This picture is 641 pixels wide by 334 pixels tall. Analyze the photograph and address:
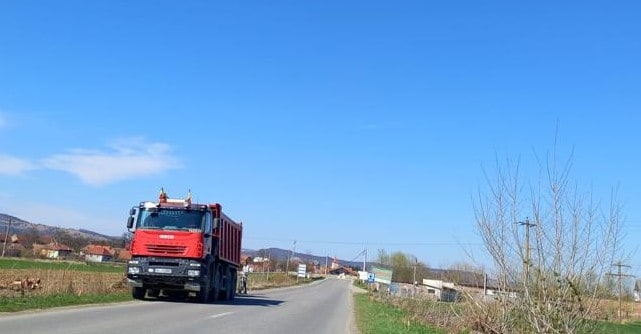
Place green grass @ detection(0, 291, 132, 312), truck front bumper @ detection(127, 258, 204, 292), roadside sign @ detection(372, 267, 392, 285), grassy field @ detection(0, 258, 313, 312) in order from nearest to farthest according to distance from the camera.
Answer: green grass @ detection(0, 291, 132, 312) → grassy field @ detection(0, 258, 313, 312) → truck front bumper @ detection(127, 258, 204, 292) → roadside sign @ detection(372, 267, 392, 285)

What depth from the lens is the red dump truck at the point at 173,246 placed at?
77.0ft

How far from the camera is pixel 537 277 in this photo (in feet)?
38.5

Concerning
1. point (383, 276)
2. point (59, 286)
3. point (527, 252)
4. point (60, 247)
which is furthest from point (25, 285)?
point (60, 247)

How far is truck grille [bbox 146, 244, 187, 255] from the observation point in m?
23.5

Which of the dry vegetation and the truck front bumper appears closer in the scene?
the dry vegetation

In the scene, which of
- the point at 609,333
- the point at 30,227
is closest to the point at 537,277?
the point at 609,333

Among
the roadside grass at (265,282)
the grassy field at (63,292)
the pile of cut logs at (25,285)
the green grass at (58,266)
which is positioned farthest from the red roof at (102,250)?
the pile of cut logs at (25,285)

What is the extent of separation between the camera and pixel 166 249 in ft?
77.5

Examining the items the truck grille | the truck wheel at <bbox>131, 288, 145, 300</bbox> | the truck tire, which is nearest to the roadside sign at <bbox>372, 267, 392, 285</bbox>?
the truck tire

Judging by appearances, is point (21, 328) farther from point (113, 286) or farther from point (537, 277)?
point (113, 286)

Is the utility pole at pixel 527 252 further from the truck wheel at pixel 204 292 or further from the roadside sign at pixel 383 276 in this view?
the roadside sign at pixel 383 276

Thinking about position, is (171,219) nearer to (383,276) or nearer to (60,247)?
(383,276)

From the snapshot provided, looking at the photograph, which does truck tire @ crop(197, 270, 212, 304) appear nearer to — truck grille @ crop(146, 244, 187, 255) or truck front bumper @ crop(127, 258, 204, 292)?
truck front bumper @ crop(127, 258, 204, 292)

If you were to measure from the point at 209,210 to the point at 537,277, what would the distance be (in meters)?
15.2
